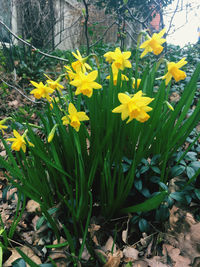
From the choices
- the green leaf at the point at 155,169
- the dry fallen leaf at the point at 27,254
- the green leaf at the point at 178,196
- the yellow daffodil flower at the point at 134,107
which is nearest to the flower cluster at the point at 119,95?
the yellow daffodil flower at the point at 134,107

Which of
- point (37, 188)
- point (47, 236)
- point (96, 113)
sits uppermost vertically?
point (96, 113)

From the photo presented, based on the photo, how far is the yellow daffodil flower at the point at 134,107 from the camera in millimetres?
873

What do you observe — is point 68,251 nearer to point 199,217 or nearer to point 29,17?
point 199,217

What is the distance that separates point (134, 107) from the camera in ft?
2.86

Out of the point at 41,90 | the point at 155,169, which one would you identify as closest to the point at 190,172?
the point at 155,169

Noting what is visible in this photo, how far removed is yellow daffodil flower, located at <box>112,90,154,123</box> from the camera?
873 millimetres

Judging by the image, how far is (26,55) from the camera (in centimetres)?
402

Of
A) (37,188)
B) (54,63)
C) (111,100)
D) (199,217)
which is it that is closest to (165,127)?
(111,100)

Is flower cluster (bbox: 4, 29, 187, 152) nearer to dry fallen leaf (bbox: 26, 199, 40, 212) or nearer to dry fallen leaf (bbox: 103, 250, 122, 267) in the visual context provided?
dry fallen leaf (bbox: 26, 199, 40, 212)

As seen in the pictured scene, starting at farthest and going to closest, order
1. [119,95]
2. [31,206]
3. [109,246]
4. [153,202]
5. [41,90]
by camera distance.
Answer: [31,206] → [41,90] → [109,246] → [119,95] → [153,202]

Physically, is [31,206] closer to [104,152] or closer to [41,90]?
[104,152]

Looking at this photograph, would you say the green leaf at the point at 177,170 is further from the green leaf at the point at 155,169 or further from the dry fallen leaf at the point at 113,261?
the dry fallen leaf at the point at 113,261

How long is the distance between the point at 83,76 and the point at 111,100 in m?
0.19

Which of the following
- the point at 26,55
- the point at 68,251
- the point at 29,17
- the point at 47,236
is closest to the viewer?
the point at 68,251
